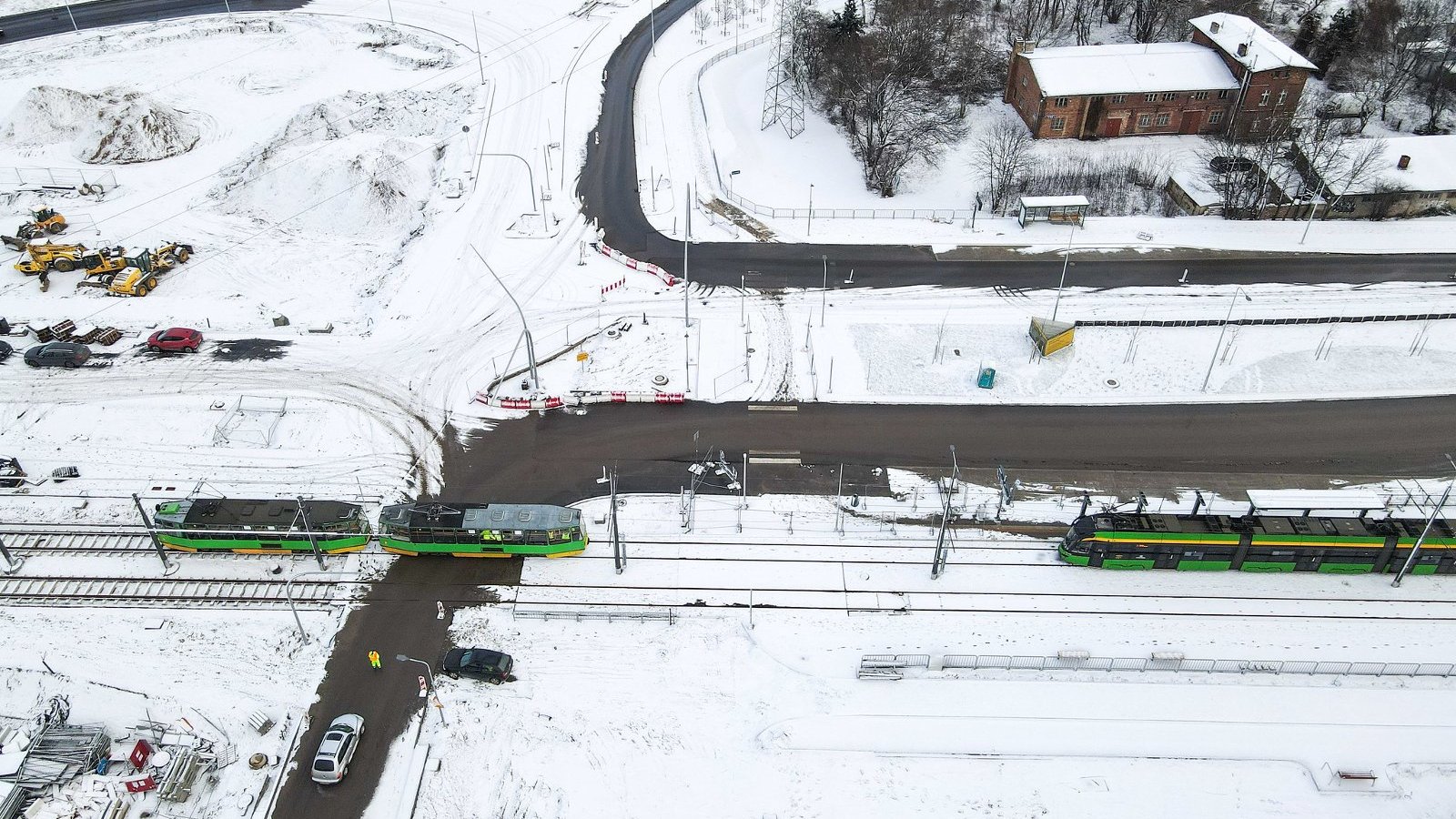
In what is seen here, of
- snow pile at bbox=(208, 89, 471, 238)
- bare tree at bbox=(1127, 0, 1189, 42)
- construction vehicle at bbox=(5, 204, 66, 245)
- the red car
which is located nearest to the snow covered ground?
snow pile at bbox=(208, 89, 471, 238)

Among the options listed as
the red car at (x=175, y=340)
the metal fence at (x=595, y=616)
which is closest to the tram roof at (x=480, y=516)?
the metal fence at (x=595, y=616)

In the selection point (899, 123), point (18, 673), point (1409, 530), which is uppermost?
point (899, 123)

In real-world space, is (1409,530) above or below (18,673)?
above

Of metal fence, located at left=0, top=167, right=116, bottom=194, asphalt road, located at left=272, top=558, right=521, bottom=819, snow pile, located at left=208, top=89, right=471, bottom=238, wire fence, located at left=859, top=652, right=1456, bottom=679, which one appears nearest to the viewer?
asphalt road, located at left=272, top=558, right=521, bottom=819

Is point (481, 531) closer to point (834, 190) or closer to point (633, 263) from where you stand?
point (633, 263)

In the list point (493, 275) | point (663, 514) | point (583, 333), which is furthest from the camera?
point (493, 275)

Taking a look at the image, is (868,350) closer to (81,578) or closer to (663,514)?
(663,514)

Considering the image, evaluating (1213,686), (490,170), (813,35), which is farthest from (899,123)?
(1213,686)

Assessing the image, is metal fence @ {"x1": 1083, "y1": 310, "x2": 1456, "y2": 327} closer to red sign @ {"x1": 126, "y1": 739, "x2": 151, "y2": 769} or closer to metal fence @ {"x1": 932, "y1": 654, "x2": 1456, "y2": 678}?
metal fence @ {"x1": 932, "y1": 654, "x2": 1456, "y2": 678}
